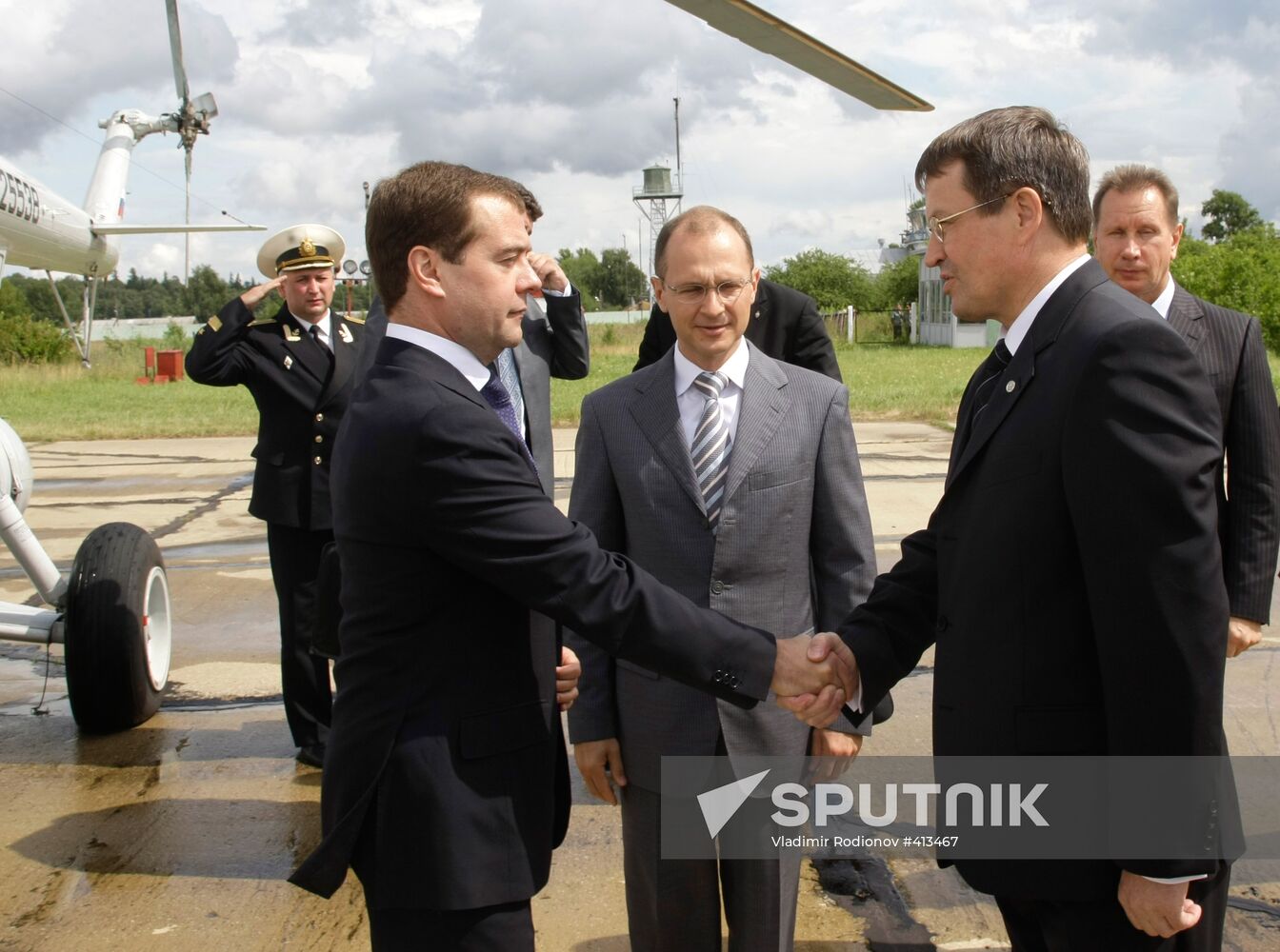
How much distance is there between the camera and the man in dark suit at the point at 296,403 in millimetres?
4668

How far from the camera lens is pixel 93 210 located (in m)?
25.0

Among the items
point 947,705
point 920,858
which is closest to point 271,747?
point 920,858

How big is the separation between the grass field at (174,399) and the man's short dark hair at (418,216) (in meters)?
11.9

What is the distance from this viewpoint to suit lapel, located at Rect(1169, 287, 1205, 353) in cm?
346

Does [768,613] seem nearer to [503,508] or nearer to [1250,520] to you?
[503,508]

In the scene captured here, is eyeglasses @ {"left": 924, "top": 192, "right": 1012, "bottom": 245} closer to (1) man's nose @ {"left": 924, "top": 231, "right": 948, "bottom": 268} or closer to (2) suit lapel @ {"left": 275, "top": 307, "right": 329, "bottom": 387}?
(1) man's nose @ {"left": 924, "top": 231, "right": 948, "bottom": 268}

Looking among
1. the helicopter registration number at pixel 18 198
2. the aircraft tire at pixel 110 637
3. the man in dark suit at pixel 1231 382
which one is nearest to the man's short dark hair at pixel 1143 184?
the man in dark suit at pixel 1231 382

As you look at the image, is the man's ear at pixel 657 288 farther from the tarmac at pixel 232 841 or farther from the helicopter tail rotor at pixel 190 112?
the helicopter tail rotor at pixel 190 112

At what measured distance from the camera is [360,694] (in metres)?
2.02

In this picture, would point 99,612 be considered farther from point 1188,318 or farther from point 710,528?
point 1188,318

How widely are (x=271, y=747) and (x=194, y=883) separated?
127cm

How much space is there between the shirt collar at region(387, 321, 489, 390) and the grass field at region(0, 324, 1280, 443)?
11.9 metres

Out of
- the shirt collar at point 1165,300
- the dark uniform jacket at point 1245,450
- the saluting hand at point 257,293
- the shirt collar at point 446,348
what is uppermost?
the saluting hand at point 257,293

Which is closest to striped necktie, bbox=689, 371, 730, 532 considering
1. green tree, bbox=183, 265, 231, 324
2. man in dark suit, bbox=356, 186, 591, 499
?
man in dark suit, bbox=356, 186, 591, 499
